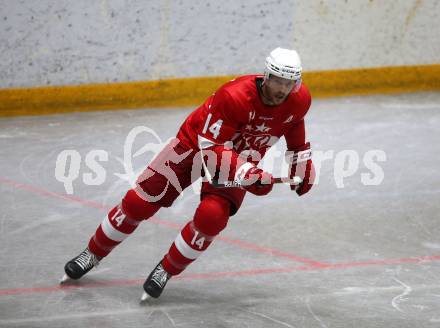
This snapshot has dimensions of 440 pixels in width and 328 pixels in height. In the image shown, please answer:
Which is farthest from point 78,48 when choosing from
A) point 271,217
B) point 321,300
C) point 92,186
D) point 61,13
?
point 321,300

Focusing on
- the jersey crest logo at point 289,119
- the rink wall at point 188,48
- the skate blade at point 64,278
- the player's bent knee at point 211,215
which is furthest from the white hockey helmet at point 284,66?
the rink wall at point 188,48

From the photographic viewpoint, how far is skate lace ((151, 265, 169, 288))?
3.88 meters

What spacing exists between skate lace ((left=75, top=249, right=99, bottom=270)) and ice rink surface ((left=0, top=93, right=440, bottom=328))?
0.10m

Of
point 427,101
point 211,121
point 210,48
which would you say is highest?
point 211,121

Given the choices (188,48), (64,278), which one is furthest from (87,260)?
(188,48)

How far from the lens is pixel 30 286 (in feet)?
13.4

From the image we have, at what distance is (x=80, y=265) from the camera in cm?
409

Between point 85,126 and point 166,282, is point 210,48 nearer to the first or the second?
point 85,126

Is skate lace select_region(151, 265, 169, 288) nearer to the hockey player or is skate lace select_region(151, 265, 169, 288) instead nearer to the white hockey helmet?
the hockey player

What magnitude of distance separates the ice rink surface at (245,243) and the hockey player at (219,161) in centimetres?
23

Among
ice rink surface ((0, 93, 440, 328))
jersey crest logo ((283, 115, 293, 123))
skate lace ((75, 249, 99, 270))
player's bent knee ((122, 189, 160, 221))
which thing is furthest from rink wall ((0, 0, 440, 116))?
jersey crest logo ((283, 115, 293, 123))

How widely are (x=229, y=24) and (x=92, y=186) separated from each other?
7.97ft

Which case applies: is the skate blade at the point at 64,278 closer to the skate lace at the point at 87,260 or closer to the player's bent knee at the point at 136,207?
the skate lace at the point at 87,260

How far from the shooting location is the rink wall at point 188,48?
7.02m
